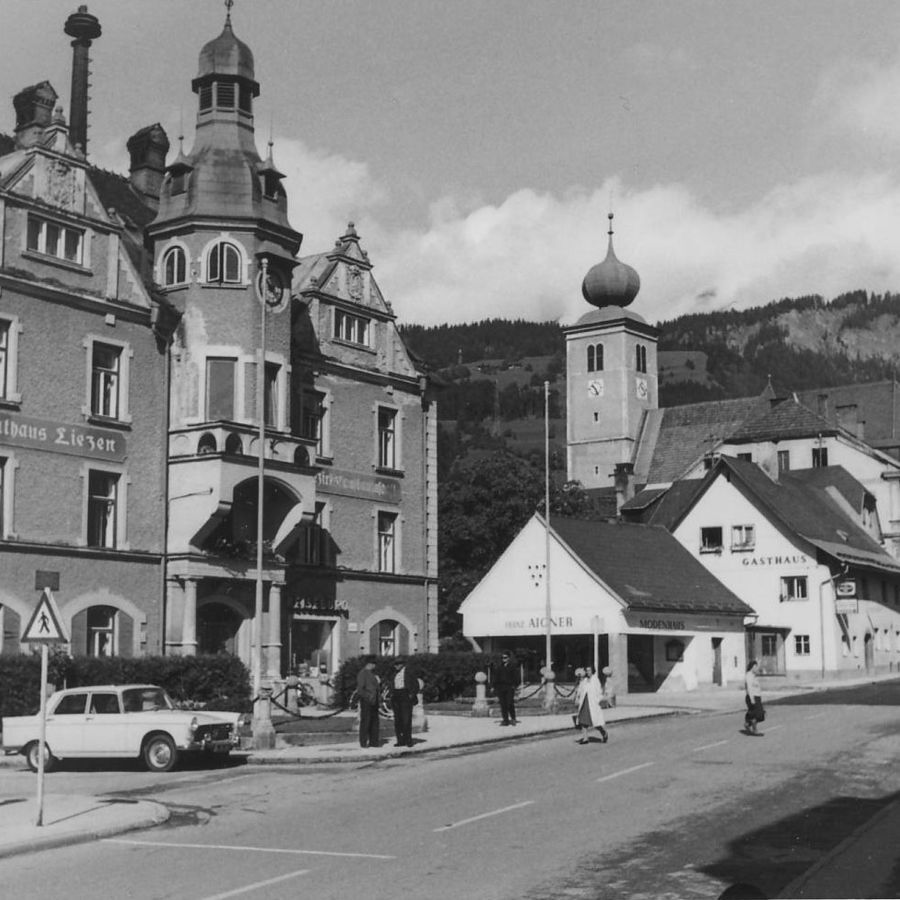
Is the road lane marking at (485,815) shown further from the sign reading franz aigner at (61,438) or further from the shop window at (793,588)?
the shop window at (793,588)

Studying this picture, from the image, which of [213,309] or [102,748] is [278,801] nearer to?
[102,748]

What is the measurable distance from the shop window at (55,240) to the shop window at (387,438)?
41.7ft

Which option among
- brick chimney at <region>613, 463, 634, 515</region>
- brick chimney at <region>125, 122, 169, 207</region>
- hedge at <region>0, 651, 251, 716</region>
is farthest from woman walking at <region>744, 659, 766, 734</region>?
brick chimney at <region>613, 463, 634, 515</region>

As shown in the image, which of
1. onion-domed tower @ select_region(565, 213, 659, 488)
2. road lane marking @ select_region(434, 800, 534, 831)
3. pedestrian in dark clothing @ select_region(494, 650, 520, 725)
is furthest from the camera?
onion-domed tower @ select_region(565, 213, 659, 488)

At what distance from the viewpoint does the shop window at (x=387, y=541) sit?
144 feet

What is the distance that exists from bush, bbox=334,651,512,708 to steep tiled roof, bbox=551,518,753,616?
881 cm

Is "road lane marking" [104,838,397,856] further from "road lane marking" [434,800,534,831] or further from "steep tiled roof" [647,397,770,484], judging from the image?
"steep tiled roof" [647,397,770,484]

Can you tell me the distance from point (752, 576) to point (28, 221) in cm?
3948

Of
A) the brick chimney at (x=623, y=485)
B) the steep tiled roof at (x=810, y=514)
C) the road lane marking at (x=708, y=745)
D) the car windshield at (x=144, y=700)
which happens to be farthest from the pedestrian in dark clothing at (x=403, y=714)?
the brick chimney at (x=623, y=485)

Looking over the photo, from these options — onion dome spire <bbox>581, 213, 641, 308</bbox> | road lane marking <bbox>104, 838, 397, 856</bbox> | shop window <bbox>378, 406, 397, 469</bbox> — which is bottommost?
road lane marking <bbox>104, 838, 397, 856</bbox>

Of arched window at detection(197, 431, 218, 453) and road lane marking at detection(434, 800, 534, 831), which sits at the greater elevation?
arched window at detection(197, 431, 218, 453)

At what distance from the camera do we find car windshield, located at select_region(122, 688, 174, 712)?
2338 cm

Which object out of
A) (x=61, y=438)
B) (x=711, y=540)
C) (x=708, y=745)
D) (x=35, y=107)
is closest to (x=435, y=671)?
(x=61, y=438)

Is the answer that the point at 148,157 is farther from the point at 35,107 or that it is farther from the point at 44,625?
the point at 44,625
